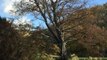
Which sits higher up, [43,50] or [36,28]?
[36,28]

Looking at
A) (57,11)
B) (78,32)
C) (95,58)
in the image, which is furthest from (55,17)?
(95,58)

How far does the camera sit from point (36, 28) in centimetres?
2841

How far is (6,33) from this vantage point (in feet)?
59.9

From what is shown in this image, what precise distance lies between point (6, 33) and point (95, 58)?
20194mm

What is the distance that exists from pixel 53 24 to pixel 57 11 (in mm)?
1362

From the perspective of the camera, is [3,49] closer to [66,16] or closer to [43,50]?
[43,50]

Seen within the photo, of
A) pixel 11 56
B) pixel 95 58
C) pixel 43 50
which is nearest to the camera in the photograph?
pixel 11 56

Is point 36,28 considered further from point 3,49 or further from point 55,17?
point 3,49

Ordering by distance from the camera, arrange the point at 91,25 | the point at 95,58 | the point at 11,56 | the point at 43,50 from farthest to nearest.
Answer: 1. the point at 95,58
2. the point at 91,25
3. the point at 43,50
4. the point at 11,56

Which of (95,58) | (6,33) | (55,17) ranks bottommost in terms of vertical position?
(95,58)

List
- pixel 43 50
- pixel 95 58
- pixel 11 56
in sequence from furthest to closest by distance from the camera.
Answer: pixel 95 58, pixel 43 50, pixel 11 56

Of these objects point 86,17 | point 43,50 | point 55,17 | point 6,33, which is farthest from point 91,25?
point 6,33

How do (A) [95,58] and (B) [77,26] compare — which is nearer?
(B) [77,26]

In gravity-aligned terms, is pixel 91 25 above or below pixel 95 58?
above
